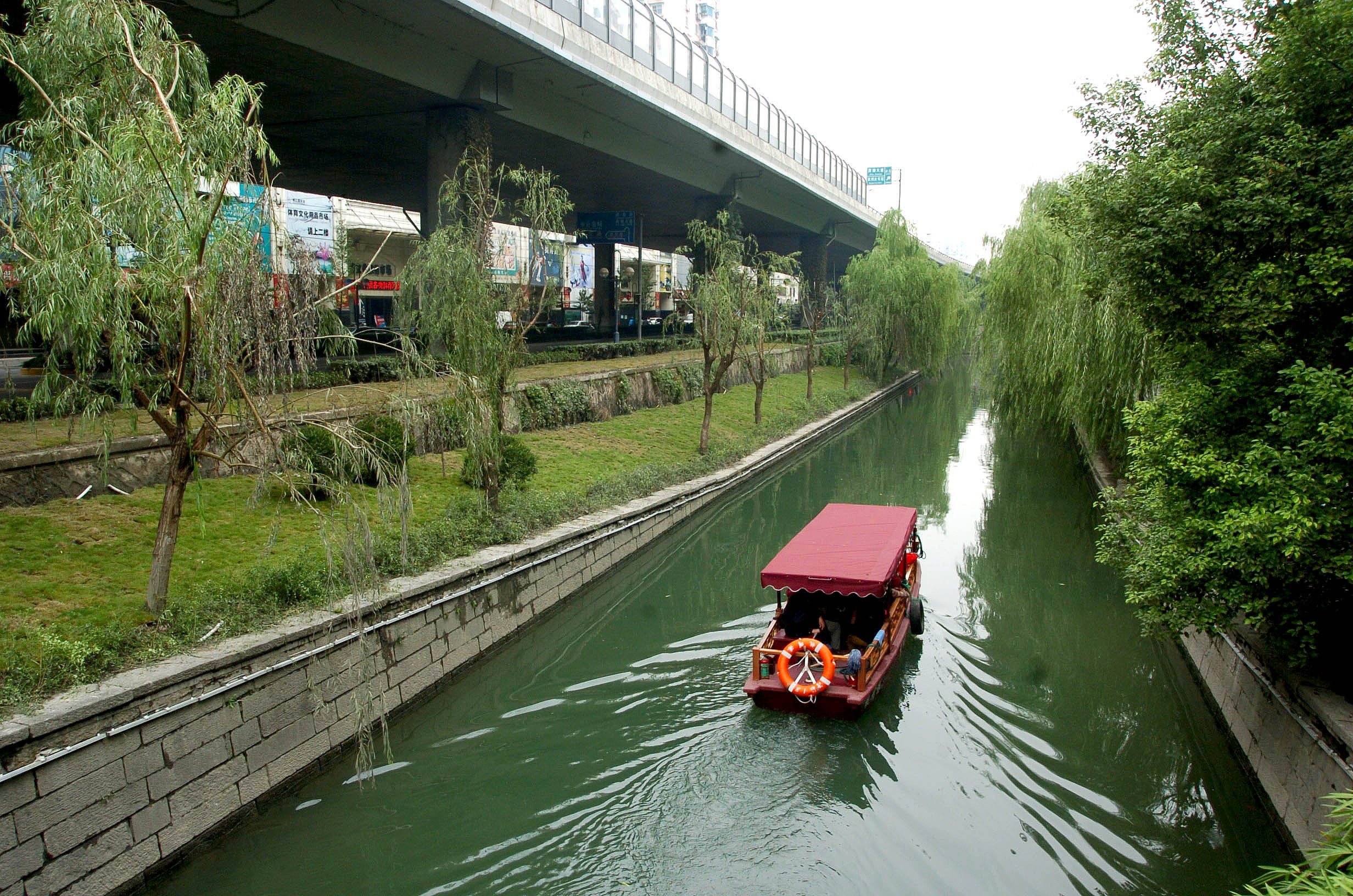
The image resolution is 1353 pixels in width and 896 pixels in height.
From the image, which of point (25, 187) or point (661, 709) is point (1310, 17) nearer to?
point (661, 709)

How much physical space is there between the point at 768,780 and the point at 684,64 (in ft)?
68.0

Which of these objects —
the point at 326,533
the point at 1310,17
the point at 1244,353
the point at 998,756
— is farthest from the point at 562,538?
the point at 1310,17

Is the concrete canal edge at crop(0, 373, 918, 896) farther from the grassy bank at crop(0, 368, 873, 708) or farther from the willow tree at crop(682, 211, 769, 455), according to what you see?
the willow tree at crop(682, 211, 769, 455)

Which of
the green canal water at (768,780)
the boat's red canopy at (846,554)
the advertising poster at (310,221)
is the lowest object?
the green canal water at (768,780)

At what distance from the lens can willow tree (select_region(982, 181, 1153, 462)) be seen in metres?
12.8

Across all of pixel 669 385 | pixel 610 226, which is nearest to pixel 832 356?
pixel 610 226

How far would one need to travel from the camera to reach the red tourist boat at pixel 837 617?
29.4ft

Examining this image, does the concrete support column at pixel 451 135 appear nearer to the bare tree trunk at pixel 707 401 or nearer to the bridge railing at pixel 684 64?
the bridge railing at pixel 684 64

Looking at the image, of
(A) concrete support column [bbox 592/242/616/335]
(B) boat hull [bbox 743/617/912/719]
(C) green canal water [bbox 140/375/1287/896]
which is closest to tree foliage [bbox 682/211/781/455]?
(C) green canal water [bbox 140/375/1287/896]

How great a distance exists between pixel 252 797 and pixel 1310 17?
10916 mm

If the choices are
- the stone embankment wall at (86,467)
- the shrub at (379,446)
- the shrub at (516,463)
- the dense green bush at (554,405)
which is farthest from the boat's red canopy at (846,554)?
the dense green bush at (554,405)

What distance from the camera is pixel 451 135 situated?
59.6 ft

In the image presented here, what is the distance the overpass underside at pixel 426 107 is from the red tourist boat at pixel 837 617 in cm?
693

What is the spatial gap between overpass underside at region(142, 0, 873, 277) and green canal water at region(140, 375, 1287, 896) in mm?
5972
